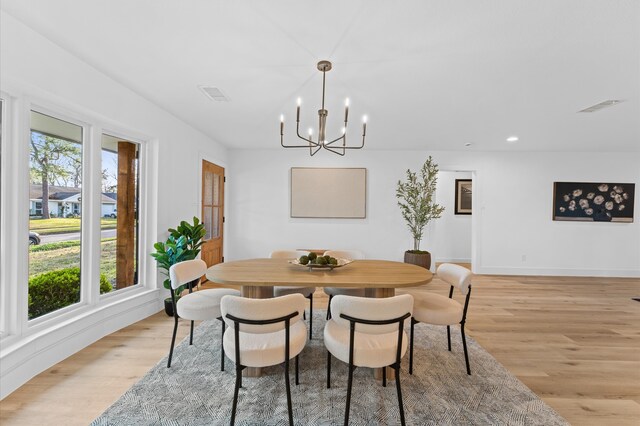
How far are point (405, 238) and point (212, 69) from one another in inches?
173

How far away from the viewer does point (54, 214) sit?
2.34 m

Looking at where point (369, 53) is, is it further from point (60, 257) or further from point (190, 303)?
point (60, 257)

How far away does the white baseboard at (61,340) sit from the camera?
6.14ft

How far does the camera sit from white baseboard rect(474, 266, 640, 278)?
5.42 m

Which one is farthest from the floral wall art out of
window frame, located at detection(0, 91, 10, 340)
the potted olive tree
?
window frame, located at detection(0, 91, 10, 340)

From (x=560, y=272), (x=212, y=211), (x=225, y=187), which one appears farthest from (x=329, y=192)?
(x=560, y=272)

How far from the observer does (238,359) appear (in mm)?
1541

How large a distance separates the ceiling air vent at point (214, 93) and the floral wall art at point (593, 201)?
6159 millimetres

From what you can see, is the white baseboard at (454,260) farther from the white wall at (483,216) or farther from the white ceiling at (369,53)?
the white ceiling at (369,53)

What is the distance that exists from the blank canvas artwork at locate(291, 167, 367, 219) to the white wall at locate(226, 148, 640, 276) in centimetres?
13

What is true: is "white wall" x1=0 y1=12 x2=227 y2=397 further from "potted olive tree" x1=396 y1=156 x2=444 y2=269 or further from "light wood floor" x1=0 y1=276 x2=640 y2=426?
"potted olive tree" x1=396 y1=156 x2=444 y2=269

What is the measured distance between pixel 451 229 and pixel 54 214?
7.07m

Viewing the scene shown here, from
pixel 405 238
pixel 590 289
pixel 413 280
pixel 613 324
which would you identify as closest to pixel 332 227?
pixel 405 238

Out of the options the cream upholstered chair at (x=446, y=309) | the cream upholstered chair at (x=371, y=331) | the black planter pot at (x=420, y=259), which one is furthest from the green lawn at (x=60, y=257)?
the black planter pot at (x=420, y=259)
